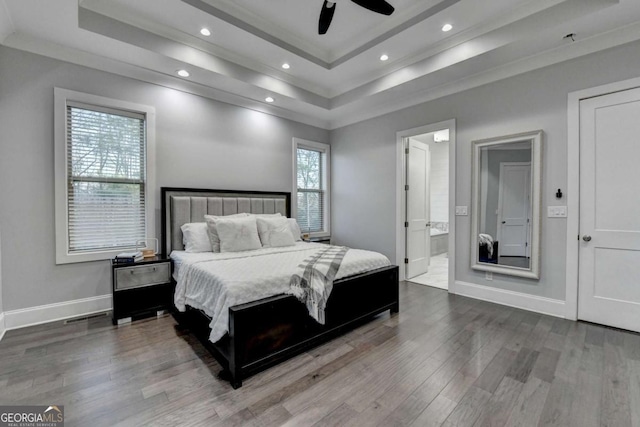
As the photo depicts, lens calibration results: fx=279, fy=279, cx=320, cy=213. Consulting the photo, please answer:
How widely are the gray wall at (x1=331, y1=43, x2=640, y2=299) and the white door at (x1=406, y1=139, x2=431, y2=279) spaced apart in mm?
300

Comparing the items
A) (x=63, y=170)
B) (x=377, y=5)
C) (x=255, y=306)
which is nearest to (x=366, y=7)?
(x=377, y=5)

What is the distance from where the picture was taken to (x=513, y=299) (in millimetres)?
3391

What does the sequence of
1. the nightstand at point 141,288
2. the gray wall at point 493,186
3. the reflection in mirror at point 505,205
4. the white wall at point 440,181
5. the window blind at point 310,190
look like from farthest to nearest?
the white wall at point 440,181 → the window blind at point 310,190 → the gray wall at point 493,186 → the reflection in mirror at point 505,205 → the nightstand at point 141,288

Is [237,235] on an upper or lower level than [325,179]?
lower

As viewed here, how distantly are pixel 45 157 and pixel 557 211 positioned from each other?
5529mm

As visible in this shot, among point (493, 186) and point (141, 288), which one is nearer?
point (141, 288)

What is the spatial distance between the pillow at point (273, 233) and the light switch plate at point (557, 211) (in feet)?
10.2

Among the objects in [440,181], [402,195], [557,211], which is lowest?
[557,211]

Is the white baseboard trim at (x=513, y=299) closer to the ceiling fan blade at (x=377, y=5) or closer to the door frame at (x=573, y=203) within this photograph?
the door frame at (x=573, y=203)

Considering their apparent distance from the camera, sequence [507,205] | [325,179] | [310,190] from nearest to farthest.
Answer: [507,205]
[310,190]
[325,179]

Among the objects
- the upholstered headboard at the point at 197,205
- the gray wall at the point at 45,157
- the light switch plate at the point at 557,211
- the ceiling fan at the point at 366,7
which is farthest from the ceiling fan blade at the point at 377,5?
the upholstered headboard at the point at 197,205

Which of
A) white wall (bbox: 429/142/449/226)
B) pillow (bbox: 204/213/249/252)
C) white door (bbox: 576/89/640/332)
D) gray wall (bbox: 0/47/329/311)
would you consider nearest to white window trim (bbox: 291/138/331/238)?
gray wall (bbox: 0/47/329/311)

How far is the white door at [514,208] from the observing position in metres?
3.35

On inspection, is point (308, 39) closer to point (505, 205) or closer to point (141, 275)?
point (505, 205)
